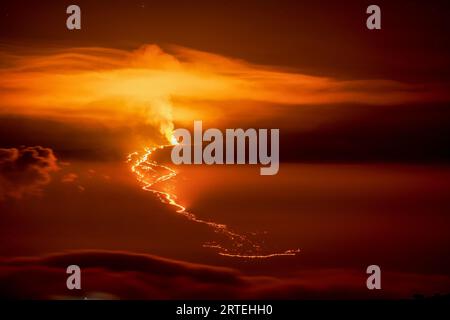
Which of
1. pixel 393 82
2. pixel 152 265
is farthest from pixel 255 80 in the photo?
pixel 152 265

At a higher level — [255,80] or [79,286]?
[255,80]

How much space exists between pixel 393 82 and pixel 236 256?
1.57m

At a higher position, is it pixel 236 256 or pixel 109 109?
pixel 109 109

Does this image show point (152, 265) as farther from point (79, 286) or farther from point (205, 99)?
point (205, 99)

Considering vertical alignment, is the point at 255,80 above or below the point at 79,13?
below

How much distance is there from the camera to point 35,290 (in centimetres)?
639

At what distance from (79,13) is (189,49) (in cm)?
77

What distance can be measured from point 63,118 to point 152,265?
114 cm

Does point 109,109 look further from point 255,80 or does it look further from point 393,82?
point 393,82

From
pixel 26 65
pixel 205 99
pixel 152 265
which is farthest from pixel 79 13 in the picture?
pixel 152 265
